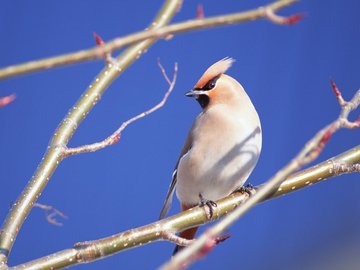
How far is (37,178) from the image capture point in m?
1.60

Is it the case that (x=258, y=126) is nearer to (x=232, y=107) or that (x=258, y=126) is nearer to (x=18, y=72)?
(x=232, y=107)

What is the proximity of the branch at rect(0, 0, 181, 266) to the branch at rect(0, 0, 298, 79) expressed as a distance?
68 centimetres

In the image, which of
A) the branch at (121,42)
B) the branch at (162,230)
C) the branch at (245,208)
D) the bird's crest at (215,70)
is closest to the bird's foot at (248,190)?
the branch at (162,230)

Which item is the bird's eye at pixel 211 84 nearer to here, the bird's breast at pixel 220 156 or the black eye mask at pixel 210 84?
the black eye mask at pixel 210 84

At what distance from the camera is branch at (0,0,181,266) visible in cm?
146

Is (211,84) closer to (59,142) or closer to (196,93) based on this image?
(196,93)

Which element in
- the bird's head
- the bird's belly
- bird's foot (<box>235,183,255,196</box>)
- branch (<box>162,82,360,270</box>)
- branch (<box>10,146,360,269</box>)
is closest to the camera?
branch (<box>162,82,360,270</box>)

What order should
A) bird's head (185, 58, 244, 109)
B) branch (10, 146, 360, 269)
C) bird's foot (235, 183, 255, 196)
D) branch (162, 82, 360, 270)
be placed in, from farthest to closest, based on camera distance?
bird's head (185, 58, 244, 109) → bird's foot (235, 183, 255, 196) → branch (10, 146, 360, 269) → branch (162, 82, 360, 270)

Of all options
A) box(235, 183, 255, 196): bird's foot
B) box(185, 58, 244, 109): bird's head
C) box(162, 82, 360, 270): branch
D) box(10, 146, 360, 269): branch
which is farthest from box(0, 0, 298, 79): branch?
box(185, 58, 244, 109): bird's head

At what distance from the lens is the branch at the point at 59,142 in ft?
4.79

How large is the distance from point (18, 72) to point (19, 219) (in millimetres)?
820

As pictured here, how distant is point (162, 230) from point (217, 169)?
0.87 meters

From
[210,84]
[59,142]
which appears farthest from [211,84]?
[59,142]

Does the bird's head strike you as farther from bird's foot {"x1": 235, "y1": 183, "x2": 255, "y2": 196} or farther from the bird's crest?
bird's foot {"x1": 235, "y1": 183, "x2": 255, "y2": 196}
